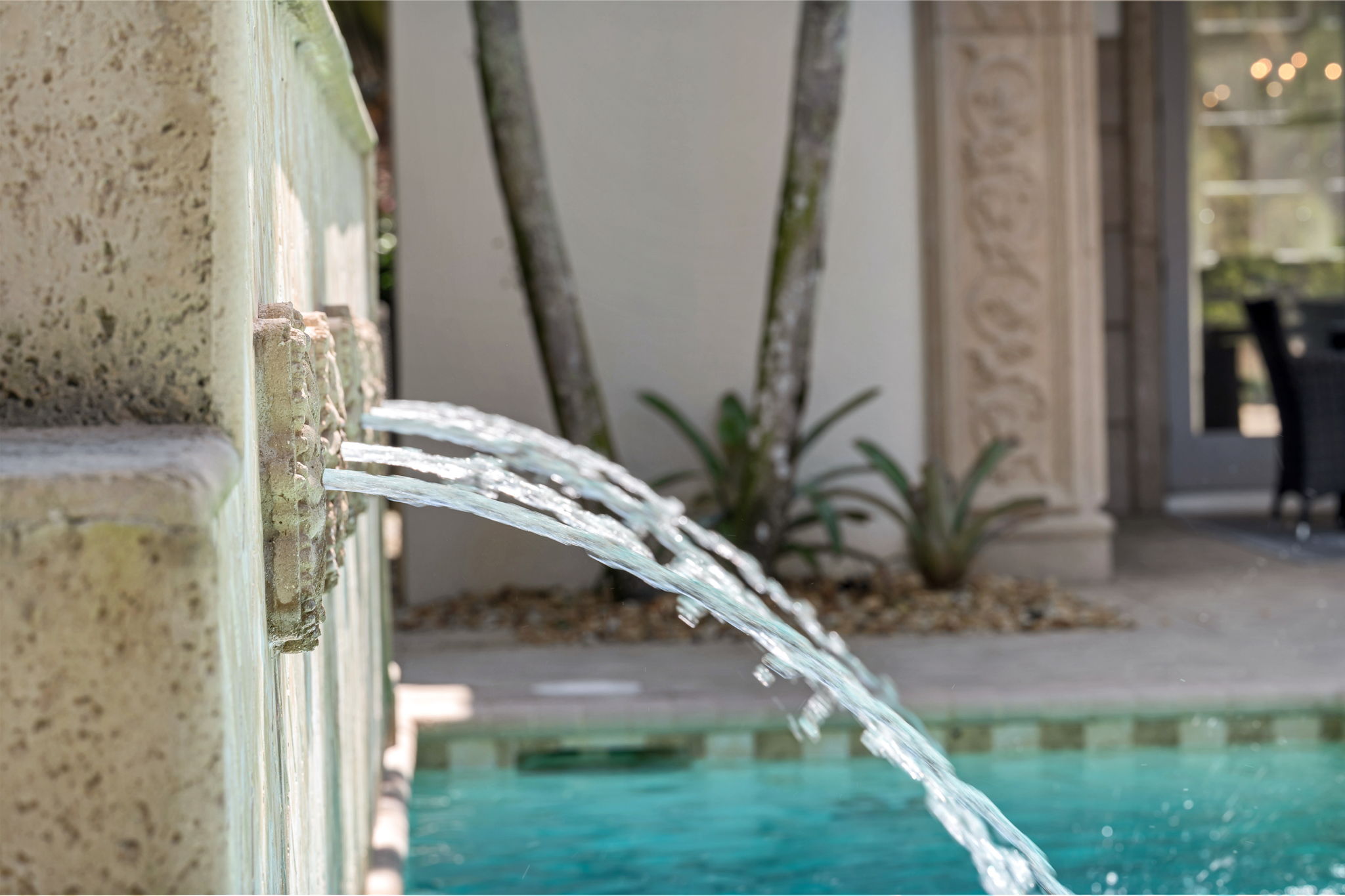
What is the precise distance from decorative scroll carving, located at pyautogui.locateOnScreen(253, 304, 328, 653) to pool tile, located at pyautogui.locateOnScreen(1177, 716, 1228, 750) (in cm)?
264

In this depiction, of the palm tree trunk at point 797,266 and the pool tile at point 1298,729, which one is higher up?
the palm tree trunk at point 797,266

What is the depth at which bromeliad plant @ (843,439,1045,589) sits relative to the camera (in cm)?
490

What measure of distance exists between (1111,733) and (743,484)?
5.51 ft

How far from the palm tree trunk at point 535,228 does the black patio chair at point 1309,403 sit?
9.89ft

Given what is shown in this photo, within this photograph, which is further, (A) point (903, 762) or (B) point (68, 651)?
(A) point (903, 762)

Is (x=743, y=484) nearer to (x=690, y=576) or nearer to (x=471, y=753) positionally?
(x=471, y=753)

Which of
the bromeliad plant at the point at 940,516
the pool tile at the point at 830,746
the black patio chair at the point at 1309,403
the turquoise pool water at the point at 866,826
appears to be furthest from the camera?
the black patio chair at the point at 1309,403

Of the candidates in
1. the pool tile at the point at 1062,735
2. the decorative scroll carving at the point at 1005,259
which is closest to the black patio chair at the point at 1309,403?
the decorative scroll carving at the point at 1005,259

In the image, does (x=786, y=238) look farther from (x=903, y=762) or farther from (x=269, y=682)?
(x=269, y=682)

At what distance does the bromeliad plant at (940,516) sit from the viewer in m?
4.90

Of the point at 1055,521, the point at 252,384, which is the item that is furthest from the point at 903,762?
the point at 1055,521

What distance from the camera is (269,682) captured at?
41.5 inches

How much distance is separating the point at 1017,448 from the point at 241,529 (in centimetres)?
488

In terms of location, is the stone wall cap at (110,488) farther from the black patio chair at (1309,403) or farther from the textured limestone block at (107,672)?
the black patio chair at (1309,403)
